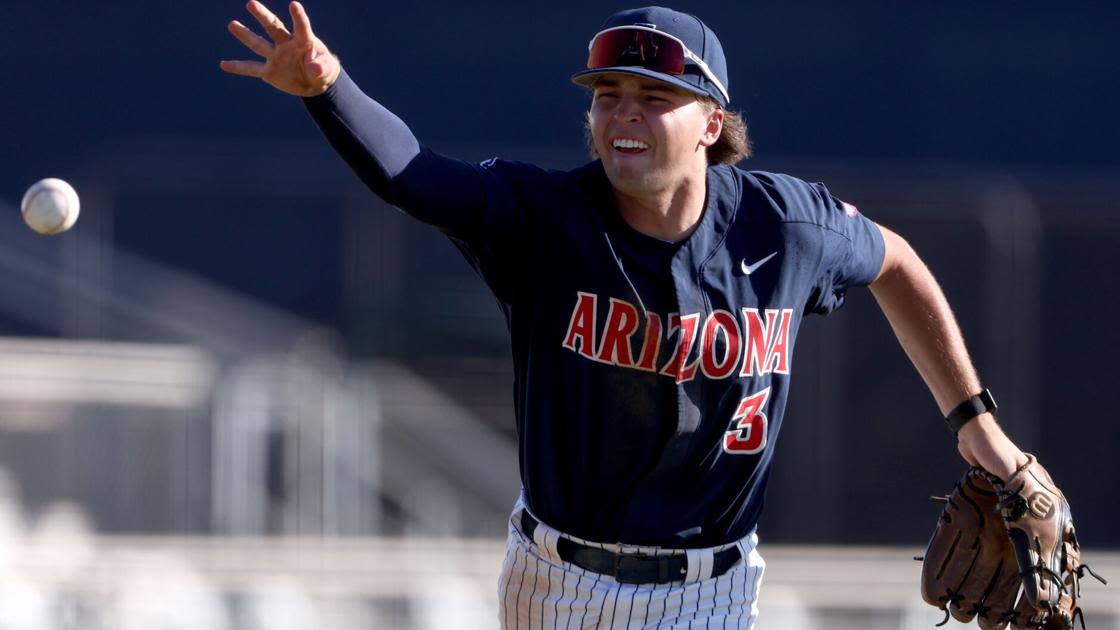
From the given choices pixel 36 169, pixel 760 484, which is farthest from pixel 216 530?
pixel 760 484

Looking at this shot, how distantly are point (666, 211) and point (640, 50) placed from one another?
1.06 ft

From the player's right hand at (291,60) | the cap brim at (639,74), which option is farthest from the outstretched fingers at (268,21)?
the cap brim at (639,74)

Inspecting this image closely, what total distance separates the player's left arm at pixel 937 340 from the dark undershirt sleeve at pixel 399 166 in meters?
1.00

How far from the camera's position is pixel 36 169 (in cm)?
891

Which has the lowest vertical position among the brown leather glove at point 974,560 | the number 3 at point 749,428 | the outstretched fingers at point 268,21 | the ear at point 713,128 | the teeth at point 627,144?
the brown leather glove at point 974,560

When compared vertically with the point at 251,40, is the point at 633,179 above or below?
below

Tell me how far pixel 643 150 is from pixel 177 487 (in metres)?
4.66

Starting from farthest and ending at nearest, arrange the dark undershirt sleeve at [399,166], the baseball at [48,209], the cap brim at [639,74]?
the baseball at [48,209], the cap brim at [639,74], the dark undershirt sleeve at [399,166]

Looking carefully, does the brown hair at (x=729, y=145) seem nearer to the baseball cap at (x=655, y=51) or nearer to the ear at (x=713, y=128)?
the ear at (x=713, y=128)

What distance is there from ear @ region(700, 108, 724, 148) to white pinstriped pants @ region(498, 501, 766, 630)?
32.8 inches

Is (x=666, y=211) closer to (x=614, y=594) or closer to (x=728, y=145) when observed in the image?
(x=728, y=145)

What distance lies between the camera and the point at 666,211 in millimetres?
3098

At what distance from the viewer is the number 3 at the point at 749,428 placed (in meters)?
Result: 3.12

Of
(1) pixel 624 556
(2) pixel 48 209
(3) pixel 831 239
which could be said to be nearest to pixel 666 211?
(3) pixel 831 239
